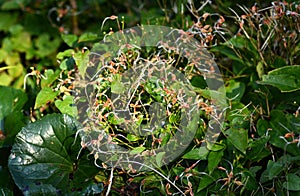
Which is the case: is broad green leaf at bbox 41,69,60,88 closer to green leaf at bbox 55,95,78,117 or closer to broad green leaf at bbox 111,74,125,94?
green leaf at bbox 55,95,78,117

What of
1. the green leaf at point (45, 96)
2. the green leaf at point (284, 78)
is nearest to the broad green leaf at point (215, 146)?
the green leaf at point (284, 78)

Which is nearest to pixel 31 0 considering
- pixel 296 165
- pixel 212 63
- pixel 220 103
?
pixel 212 63

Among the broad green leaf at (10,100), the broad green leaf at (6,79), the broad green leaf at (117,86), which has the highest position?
the broad green leaf at (117,86)

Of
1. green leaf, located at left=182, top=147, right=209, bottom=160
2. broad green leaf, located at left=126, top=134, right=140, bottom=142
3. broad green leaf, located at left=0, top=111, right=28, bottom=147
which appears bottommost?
green leaf, located at left=182, top=147, right=209, bottom=160

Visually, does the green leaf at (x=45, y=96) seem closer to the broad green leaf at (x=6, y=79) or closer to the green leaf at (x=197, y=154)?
the green leaf at (x=197, y=154)

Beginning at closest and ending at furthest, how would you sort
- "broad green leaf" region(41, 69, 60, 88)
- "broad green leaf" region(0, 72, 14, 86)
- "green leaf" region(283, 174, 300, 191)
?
1. "green leaf" region(283, 174, 300, 191)
2. "broad green leaf" region(41, 69, 60, 88)
3. "broad green leaf" region(0, 72, 14, 86)

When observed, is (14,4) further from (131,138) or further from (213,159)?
(213,159)

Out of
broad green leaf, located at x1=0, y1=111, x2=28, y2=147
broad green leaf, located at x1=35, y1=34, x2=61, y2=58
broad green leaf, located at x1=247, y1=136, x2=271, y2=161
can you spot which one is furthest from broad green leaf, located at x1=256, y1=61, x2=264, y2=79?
broad green leaf, located at x1=35, y1=34, x2=61, y2=58
